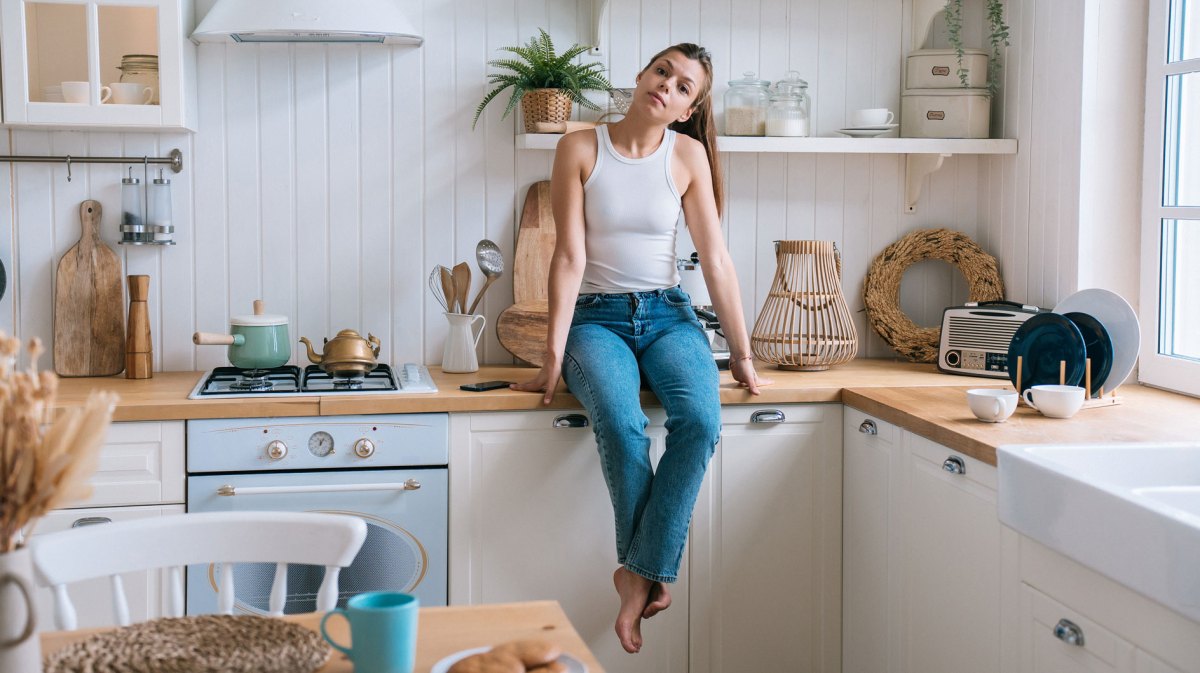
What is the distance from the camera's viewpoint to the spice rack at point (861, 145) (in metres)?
2.93

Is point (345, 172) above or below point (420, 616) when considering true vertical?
above

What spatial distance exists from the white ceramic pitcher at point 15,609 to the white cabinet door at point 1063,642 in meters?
1.40

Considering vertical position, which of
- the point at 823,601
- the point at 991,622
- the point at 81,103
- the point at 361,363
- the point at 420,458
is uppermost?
the point at 81,103

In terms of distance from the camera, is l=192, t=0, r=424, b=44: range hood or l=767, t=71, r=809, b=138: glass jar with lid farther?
l=767, t=71, r=809, b=138: glass jar with lid

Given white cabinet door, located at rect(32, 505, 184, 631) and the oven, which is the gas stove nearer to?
the oven

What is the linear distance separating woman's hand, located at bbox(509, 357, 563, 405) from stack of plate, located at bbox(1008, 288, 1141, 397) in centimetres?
99

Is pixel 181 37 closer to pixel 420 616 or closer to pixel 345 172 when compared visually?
pixel 345 172

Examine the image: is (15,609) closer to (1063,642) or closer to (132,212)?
(1063,642)

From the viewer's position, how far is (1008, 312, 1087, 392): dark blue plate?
2.42 meters

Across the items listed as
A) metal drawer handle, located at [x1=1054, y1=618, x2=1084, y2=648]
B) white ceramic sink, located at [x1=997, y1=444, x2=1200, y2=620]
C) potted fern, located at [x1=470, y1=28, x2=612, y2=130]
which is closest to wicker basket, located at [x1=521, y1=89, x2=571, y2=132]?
potted fern, located at [x1=470, y1=28, x2=612, y2=130]

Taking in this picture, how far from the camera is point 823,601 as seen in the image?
277 cm

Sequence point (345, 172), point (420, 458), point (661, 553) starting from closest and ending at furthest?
point (661, 553)
point (420, 458)
point (345, 172)

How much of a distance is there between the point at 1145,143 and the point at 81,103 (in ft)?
8.12

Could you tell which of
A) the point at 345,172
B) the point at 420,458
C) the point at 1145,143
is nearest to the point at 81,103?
the point at 345,172
